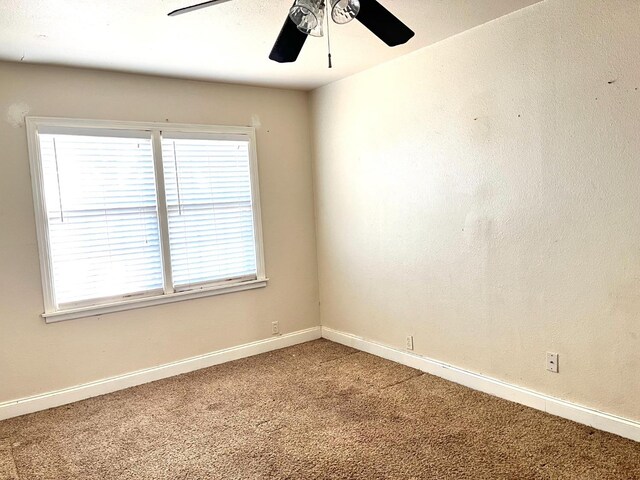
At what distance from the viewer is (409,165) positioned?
3527 mm

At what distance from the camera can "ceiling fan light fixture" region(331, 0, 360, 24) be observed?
1.68 meters

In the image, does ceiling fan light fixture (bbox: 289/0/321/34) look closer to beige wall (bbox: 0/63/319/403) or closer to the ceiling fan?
the ceiling fan

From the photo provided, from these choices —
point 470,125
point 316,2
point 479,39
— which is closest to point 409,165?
point 470,125

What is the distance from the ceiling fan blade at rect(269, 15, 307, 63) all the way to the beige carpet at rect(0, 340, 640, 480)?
6.53 feet

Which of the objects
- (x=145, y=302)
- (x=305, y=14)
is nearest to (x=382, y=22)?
(x=305, y=14)

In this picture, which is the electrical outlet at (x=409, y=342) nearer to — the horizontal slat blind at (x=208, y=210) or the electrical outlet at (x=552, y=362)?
the electrical outlet at (x=552, y=362)

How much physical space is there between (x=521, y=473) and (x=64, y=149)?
344cm

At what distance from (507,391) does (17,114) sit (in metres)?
3.71

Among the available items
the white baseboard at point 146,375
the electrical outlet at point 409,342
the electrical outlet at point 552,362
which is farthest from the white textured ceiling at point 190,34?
the white baseboard at point 146,375

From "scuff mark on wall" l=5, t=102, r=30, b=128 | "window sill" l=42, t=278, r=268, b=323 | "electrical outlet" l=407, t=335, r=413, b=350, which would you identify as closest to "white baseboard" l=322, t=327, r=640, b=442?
"electrical outlet" l=407, t=335, r=413, b=350

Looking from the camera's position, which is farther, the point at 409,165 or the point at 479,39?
the point at 409,165

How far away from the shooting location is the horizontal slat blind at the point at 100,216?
3.28 m

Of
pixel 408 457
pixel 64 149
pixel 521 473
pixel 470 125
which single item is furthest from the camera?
pixel 64 149

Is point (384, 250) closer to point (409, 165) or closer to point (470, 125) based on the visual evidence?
point (409, 165)
